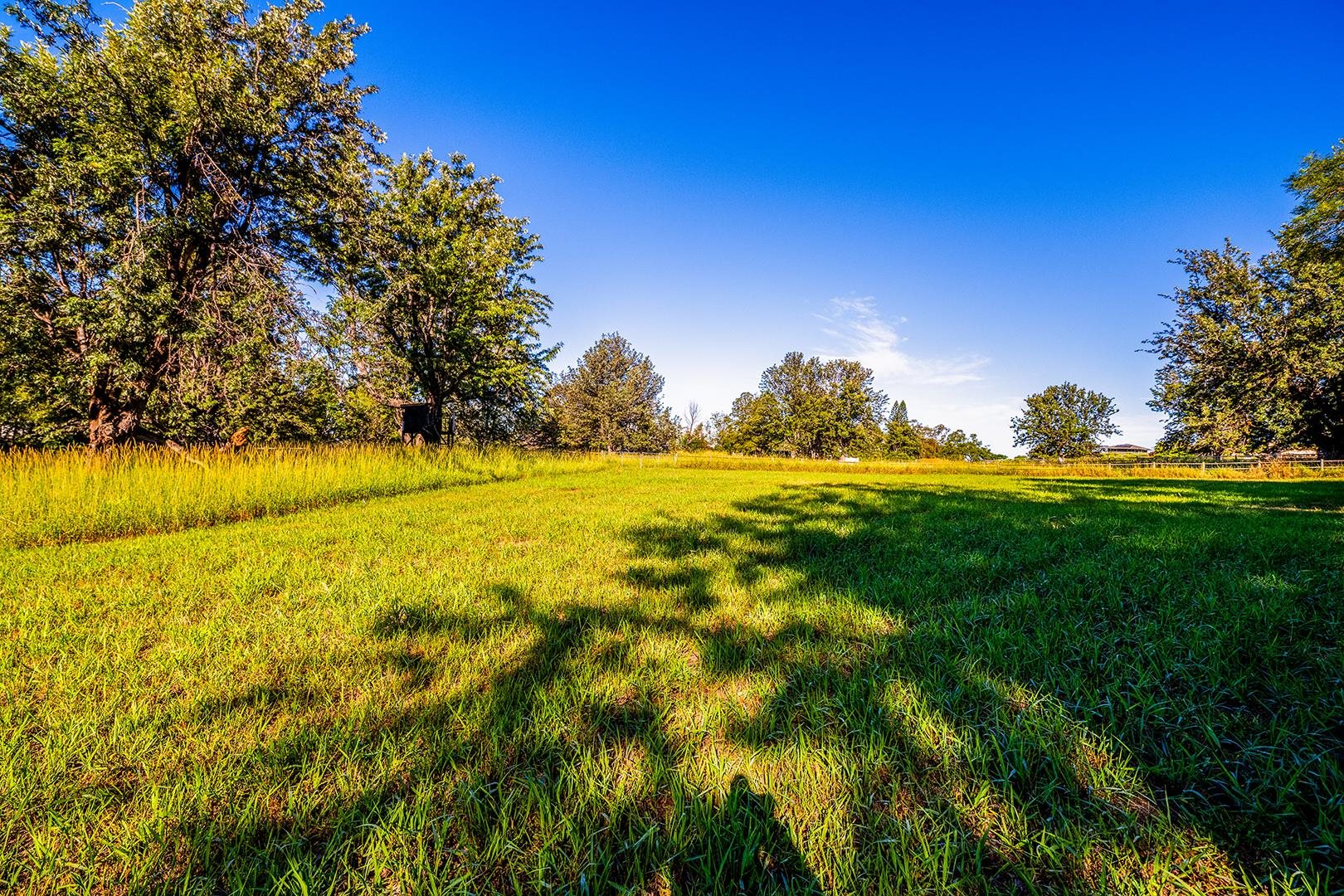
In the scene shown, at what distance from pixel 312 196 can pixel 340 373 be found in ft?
18.6

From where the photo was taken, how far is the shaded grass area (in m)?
5.70

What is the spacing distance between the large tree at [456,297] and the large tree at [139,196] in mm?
3276

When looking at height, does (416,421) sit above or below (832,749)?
above

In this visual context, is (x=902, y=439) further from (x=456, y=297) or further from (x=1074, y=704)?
(x=1074, y=704)

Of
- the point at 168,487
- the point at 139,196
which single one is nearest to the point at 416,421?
the point at 139,196

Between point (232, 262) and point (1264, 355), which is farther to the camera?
point (1264, 355)

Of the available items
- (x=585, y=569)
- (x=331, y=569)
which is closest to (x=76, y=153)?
(x=331, y=569)

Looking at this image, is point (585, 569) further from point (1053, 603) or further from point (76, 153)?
point (76, 153)

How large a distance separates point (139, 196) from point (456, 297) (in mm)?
9526

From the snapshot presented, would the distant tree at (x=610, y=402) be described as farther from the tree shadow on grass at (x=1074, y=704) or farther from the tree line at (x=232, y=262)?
the tree shadow on grass at (x=1074, y=704)

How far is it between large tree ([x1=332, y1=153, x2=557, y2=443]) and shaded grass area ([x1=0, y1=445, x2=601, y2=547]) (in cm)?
518

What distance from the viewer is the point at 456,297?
1858cm

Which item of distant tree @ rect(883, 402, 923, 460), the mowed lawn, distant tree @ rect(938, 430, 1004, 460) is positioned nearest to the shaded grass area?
the mowed lawn

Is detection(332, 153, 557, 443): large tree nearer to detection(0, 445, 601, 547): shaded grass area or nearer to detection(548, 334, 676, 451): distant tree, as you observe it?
detection(0, 445, 601, 547): shaded grass area
